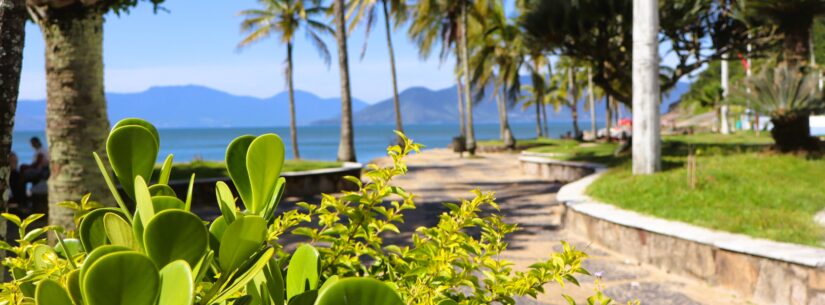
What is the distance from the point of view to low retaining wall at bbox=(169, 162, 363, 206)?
11391 millimetres

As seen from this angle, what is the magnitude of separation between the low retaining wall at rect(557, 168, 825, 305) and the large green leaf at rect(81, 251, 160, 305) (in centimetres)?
547

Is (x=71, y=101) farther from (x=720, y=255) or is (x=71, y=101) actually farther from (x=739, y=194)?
(x=739, y=194)

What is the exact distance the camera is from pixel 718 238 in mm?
5824

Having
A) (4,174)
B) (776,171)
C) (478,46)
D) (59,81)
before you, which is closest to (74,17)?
(59,81)

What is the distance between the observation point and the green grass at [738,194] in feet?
20.9

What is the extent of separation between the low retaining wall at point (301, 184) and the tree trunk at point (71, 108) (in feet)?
18.7

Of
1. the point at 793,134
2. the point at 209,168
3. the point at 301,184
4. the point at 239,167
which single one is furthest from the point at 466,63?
the point at 239,167

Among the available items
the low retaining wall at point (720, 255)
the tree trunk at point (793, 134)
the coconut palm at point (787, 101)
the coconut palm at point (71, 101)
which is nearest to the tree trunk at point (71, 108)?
the coconut palm at point (71, 101)

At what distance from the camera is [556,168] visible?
15.1 meters

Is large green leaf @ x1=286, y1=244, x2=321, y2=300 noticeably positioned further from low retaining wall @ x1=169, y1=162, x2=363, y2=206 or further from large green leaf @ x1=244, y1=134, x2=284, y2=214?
low retaining wall @ x1=169, y1=162, x2=363, y2=206

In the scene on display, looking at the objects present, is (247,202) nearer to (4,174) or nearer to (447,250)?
(447,250)

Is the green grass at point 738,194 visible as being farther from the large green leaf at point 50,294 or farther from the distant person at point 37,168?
the distant person at point 37,168

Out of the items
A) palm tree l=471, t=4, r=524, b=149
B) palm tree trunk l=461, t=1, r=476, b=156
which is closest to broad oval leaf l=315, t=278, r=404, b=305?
A: palm tree trunk l=461, t=1, r=476, b=156

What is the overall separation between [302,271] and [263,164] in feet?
0.72
